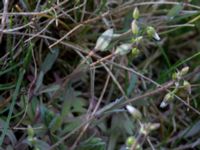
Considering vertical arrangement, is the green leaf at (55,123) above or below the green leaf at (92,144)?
above

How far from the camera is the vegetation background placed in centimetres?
102

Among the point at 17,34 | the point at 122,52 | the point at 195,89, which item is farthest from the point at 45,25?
the point at 195,89

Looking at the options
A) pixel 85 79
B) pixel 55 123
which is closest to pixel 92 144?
pixel 55 123

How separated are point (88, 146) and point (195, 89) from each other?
1.19 feet

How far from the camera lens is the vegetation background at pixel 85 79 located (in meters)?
1.02

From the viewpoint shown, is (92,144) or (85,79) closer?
(92,144)

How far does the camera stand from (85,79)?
1202 millimetres

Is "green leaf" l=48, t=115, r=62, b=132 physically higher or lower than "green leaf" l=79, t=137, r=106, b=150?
higher

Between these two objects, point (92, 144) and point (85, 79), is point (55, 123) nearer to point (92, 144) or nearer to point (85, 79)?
point (92, 144)

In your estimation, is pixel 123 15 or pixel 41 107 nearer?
pixel 41 107

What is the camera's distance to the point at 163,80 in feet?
3.78

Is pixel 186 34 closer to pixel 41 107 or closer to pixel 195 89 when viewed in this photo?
pixel 195 89

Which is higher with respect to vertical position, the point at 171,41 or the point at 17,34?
the point at 17,34

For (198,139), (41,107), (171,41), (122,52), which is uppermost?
(122,52)
